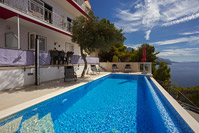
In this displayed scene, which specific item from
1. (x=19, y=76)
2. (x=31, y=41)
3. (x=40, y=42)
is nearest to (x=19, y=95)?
(x=19, y=76)

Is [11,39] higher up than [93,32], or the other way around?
[93,32]

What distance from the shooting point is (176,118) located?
9.12 feet

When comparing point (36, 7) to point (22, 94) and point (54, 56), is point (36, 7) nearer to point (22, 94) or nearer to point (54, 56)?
point (54, 56)

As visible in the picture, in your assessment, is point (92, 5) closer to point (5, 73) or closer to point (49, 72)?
point (49, 72)

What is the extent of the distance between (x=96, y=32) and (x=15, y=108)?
267 inches

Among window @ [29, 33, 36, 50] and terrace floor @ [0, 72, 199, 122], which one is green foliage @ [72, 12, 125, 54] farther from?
terrace floor @ [0, 72, 199, 122]

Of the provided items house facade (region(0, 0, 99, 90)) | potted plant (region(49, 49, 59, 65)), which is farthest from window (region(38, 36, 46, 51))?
potted plant (region(49, 49, 59, 65))

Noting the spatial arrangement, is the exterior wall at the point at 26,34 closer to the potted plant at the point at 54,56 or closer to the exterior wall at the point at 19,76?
the potted plant at the point at 54,56

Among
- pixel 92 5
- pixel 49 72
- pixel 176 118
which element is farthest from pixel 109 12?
pixel 176 118

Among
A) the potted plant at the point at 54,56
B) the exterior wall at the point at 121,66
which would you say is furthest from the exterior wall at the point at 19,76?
the exterior wall at the point at 121,66

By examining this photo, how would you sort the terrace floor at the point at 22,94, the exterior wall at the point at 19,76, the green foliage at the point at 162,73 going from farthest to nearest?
1. the green foliage at the point at 162,73
2. the exterior wall at the point at 19,76
3. the terrace floor at the point at 22,94

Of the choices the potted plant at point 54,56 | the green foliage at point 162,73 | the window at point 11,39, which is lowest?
the green foliage at point 162,73

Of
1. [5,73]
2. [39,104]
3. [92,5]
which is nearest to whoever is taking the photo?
[39,104]

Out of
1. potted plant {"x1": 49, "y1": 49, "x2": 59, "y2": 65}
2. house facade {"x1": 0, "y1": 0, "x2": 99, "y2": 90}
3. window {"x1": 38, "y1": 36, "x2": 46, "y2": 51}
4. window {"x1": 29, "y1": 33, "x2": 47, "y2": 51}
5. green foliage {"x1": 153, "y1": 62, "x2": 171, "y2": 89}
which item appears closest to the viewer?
house facade {"x1": 0, "y1": 0, "x2": 99, "y2": 90}
